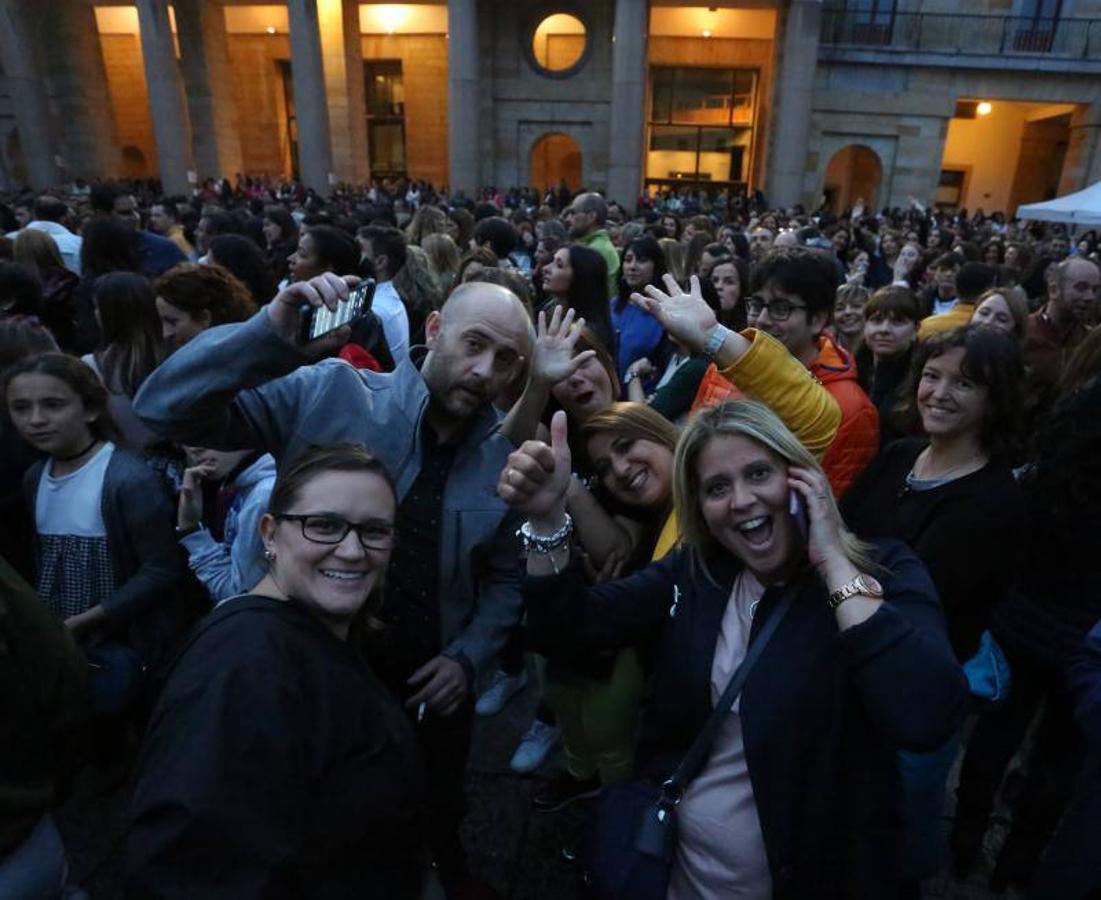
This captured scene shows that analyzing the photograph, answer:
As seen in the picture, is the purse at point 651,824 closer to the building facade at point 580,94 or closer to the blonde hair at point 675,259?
the blonde hair at point 675,259

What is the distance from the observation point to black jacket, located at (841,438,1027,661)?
2.21 metres

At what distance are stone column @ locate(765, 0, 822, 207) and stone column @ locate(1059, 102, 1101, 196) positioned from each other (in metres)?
9.60

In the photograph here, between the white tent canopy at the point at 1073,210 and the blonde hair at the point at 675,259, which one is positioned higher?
the white tent canopy at the point at 1073,210

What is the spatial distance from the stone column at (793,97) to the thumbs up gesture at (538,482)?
2288cm

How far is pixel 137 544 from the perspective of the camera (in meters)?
2.71

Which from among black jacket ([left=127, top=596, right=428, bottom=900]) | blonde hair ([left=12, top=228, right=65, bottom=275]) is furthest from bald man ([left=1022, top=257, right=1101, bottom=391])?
blonde hair ([left=12, top=228, right=65, bottom=275])

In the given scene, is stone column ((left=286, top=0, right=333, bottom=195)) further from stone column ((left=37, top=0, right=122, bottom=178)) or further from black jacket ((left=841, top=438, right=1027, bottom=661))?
black jacket ((left=841, top=438, right=1027, bottom=661))

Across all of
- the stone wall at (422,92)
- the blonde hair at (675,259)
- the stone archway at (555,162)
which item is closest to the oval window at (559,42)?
the stone archway at (555,162)

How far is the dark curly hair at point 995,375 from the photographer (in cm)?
241

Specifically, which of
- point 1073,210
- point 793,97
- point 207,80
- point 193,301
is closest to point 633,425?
point 193,301

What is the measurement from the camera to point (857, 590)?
1.50 metres

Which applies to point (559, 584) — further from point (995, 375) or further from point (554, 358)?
point (995, 375)

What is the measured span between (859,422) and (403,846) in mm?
2194

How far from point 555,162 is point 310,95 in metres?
9.90
